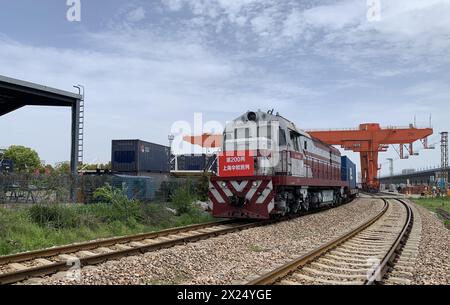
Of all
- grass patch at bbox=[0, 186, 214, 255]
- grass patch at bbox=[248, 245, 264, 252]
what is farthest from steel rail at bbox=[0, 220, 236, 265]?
grass patch at bbox=[248, 245, 264, 252]

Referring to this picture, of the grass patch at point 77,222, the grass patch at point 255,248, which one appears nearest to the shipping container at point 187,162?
the grass patch at point 77,222

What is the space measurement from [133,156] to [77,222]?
13761mm

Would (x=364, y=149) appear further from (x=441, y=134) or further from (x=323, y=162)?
(x=323, y=162)

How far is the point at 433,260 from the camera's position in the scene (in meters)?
8.70

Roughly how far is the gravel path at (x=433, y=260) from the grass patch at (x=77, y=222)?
764cm

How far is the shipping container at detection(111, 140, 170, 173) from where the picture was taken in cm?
2570

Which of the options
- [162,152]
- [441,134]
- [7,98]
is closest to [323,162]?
[162,152]

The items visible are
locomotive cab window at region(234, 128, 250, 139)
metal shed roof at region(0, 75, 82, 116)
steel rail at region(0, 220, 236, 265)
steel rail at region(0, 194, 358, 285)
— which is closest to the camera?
steel rail at region(0, 194, 358, 285)

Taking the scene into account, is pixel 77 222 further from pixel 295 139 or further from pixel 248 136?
pixel 295 139

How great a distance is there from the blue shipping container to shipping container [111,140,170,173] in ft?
14.8

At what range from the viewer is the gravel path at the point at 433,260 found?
22.8 ft

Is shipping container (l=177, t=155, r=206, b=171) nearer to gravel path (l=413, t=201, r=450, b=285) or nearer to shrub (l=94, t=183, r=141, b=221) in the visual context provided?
shrub (l=94, t=183, r=141, b=221)

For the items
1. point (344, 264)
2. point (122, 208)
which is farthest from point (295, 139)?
point (344, 264)

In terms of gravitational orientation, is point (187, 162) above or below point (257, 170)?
above
